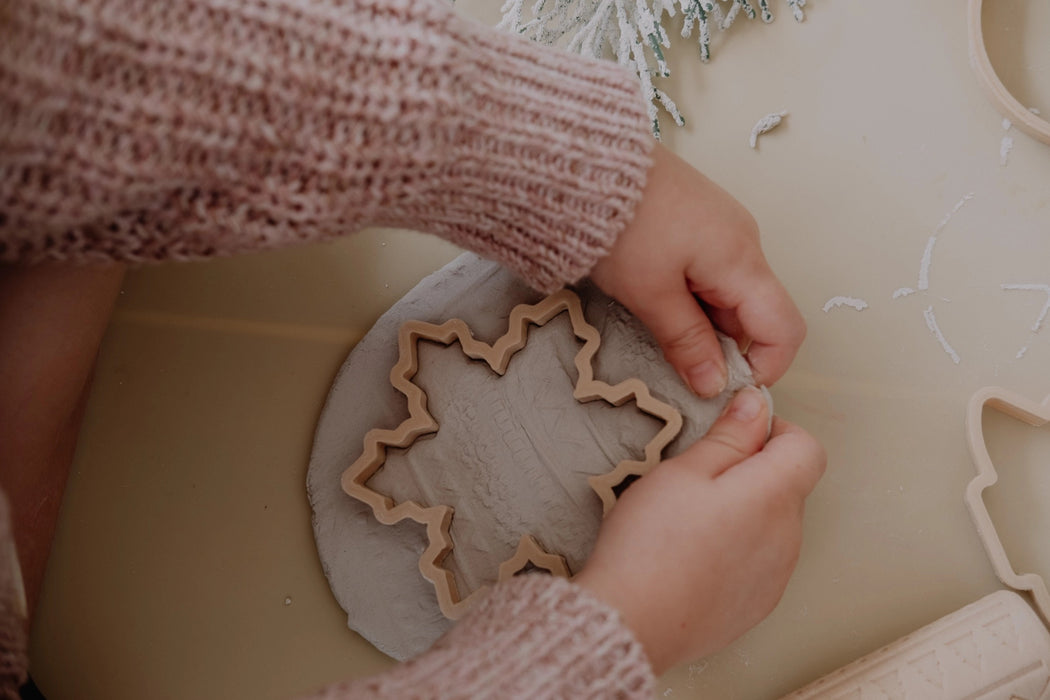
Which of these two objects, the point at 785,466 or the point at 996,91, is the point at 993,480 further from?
the point at 996,91

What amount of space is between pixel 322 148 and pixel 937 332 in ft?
1.71

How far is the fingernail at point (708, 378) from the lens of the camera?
0.59 metres

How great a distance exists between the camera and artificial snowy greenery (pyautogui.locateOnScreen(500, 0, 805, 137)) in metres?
0.72

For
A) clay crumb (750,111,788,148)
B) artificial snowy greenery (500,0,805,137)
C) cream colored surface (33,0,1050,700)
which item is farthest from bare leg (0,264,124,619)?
clay crumb (750,111,788,148)

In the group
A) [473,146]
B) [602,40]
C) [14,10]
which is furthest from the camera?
[602,40]

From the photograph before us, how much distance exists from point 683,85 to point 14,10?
531 mm

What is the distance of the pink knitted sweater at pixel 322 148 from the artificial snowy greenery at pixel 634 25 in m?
0.22

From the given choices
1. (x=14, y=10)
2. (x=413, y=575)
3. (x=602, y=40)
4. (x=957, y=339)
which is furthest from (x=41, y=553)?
(x=957, y=339)

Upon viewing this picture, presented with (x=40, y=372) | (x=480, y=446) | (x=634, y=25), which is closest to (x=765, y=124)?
(x=634, y=25)

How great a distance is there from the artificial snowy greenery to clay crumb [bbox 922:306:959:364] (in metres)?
0.27

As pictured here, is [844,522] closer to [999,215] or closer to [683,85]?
[999,215]

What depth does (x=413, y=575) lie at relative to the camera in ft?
2.07

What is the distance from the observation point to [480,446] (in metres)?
0.62

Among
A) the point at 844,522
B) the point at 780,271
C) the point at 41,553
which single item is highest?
the point at 780,271
